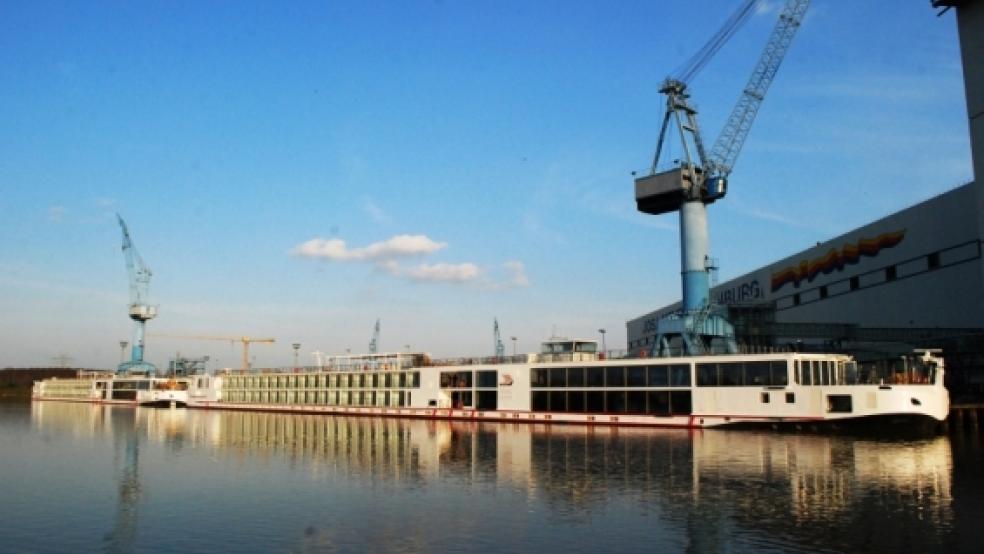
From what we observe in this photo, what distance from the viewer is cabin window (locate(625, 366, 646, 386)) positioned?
82.7 meters

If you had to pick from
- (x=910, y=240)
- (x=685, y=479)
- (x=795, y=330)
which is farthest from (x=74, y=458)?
(x=910, y=240)

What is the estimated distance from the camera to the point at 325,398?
405 feet

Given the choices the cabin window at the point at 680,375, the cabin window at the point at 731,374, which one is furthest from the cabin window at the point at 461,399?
the cabin window at the point at 731,374

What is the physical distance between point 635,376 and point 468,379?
2581cm

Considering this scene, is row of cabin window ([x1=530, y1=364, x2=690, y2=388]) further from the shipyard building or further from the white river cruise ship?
the shipyard building

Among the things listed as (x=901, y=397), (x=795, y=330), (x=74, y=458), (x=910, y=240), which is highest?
(x=910, y=240)

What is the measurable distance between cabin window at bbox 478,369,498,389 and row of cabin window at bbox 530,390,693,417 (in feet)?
21.3

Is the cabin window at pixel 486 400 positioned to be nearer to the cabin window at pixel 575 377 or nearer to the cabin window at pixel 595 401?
the cabin window at pixel 575 377

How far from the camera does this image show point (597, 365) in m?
86.2

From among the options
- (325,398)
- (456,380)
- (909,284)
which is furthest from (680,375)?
(325,398)

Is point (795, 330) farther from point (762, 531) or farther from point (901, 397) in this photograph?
point (762, 531)

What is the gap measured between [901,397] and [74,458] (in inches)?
2746

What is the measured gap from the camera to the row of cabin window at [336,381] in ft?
360

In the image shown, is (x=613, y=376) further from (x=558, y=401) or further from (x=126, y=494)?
(x=126, y=494)
